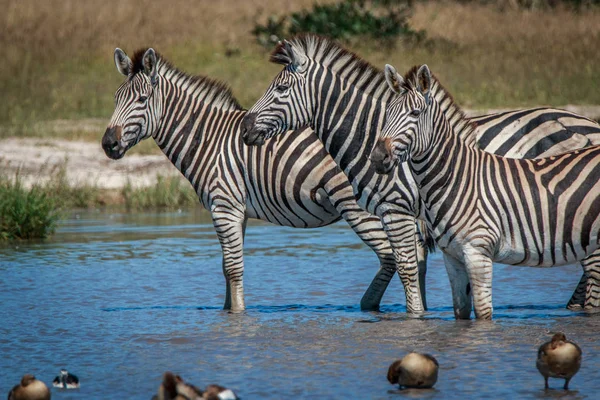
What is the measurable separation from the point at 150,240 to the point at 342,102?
5.47 metres

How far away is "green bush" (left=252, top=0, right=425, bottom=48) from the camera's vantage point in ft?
81.7

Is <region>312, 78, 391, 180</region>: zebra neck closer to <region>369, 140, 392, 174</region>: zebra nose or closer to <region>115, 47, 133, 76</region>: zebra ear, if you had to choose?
<region>369, 140, 392, 174</region>: zebra nose

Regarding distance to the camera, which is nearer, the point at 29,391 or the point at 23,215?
the point at 29,391

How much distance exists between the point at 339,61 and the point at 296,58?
1.12 ft

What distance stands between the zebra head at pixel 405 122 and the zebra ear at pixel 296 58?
40.1 inches

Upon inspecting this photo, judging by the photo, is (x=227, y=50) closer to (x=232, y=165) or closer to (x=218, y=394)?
(x=232, y=165)

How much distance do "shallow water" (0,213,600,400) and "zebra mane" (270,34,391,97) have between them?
1.80 m

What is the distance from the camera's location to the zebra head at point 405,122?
740 cm

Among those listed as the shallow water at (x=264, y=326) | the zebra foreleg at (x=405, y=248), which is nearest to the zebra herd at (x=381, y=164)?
the zebra foreleg at (x=405, y=248)

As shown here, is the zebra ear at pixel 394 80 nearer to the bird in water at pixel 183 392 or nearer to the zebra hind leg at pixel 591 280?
the zebra hind leg at pixel 591 280

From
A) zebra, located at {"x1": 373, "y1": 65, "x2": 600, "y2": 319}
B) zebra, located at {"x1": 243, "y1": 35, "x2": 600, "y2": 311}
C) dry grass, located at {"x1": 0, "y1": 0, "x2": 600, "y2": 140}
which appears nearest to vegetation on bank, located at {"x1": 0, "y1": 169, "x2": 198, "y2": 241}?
dry grass, located at {"x1": 0, "y1": 0, "x2": 600, "y2": 140}

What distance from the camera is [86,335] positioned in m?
8.09

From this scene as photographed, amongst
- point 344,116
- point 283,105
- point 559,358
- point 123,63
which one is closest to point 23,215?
point 123,63

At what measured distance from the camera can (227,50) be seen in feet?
81.4
